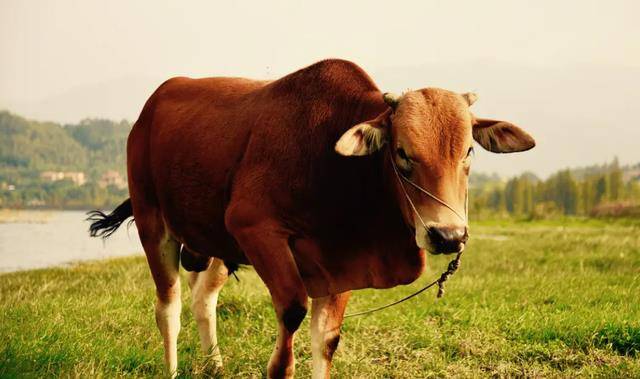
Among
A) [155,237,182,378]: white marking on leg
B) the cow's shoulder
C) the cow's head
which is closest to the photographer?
the cow's head

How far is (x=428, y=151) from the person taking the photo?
13.5 ft

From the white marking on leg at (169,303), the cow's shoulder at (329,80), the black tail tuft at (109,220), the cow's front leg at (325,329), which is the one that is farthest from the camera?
the black tail tuft at (109,220)

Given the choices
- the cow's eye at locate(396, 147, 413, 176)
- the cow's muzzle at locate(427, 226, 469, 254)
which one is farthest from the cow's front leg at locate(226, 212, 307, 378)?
the cow's muzzle at locate(427, 226, 469, 254)

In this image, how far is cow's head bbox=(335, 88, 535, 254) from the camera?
13.1 ft

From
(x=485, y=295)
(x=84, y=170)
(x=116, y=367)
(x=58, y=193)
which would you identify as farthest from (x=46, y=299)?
(x=84, y=170)

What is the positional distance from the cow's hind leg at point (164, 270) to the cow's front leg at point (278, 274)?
1577 millimetres

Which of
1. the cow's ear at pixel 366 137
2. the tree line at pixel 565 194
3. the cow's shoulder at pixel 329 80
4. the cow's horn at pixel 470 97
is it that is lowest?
the tree line at pixel 565 194

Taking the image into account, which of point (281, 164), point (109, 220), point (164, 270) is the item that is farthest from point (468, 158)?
point (109, 220)

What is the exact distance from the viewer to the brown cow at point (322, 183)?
13.6 feet

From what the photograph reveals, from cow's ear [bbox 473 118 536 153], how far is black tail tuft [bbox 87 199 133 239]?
4206mm

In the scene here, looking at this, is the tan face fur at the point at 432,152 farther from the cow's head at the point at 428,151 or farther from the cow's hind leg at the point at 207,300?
the cow's hind leg at the point at 207,300

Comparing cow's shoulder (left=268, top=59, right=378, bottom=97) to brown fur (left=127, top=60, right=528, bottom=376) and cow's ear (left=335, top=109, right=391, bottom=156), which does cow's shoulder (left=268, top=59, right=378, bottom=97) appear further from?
cow's ear (left=335, top=109, right=391, bottom=156)

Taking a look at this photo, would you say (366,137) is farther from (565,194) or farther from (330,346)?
(565,194)

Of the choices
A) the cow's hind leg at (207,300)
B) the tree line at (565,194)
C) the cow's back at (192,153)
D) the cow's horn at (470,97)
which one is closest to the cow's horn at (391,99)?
the cow's horn at (470,97)
